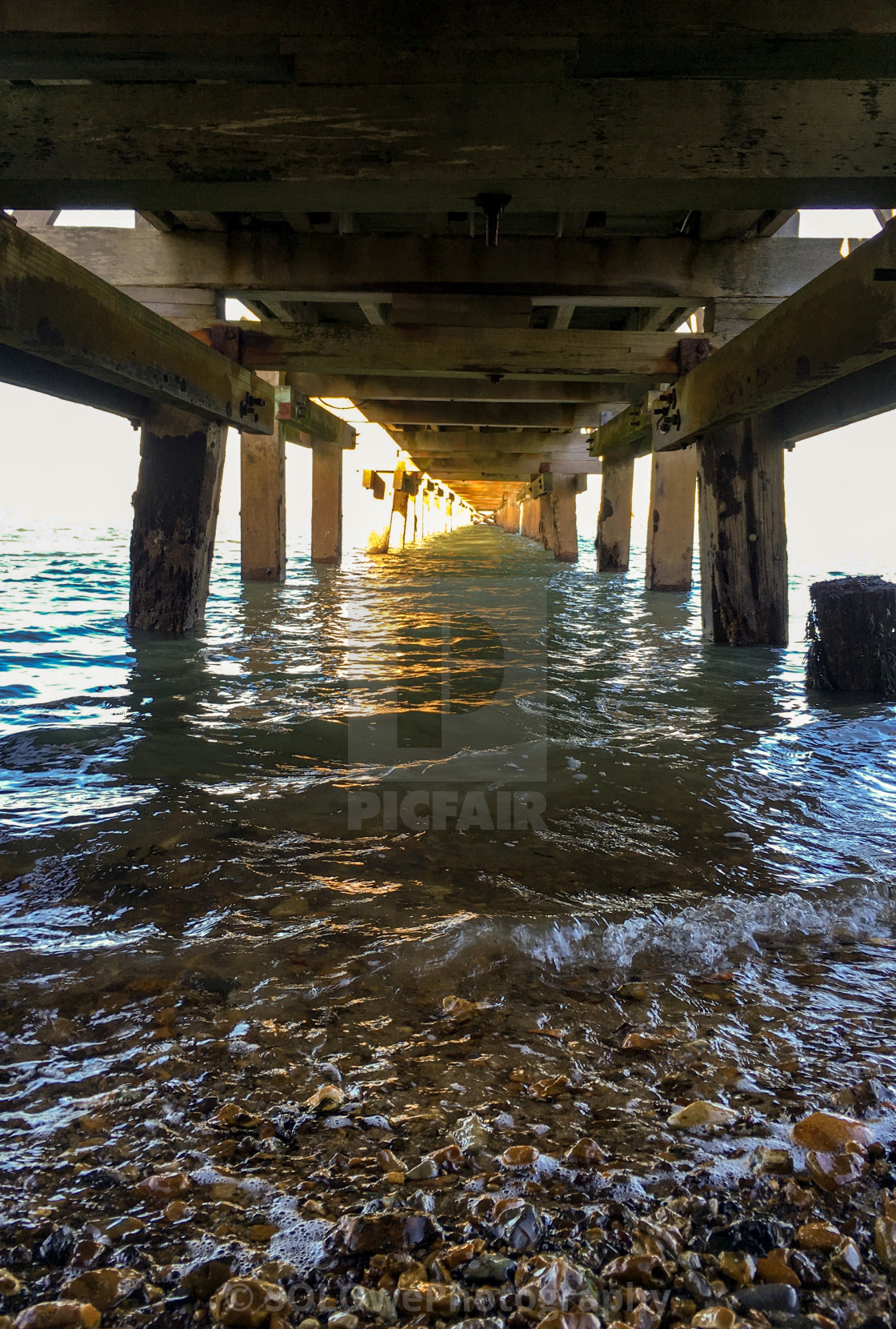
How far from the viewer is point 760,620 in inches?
252

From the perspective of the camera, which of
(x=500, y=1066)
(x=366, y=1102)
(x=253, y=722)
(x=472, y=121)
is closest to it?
(x=366, y=1102)

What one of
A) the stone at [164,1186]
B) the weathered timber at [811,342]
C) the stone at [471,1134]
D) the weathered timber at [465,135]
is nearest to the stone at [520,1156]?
the stone at [471,1134]

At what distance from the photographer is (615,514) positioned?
14.0 meters

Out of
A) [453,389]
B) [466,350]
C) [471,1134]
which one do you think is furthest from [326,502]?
[471,1134]

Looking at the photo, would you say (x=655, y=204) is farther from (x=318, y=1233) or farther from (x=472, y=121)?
(x=318, y=1233)

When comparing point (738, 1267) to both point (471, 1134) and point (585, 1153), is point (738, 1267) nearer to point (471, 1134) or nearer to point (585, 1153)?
point (585, 1153)

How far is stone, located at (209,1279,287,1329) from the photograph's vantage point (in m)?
1.03

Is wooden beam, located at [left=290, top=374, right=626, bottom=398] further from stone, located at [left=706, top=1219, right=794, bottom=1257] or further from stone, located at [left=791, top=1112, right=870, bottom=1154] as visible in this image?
stone, located at [left=706, top=1219, right=794, bottom=1257]

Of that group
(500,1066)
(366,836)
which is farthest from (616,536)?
(500,1066)

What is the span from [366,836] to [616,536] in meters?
12.3

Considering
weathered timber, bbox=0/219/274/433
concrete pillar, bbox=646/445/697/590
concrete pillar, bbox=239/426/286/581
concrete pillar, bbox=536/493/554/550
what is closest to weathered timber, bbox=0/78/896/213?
weathered timber, bbox=0/219/274/433

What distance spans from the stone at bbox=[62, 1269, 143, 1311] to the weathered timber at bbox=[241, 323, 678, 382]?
269 inches

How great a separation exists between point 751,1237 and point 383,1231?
1.73 ft

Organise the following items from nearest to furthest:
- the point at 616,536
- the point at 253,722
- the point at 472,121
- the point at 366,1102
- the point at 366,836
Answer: the point at 366,1102 → the point at 366,836 → the point at 472,121 → the point at 253,722 → the point at 616,536
